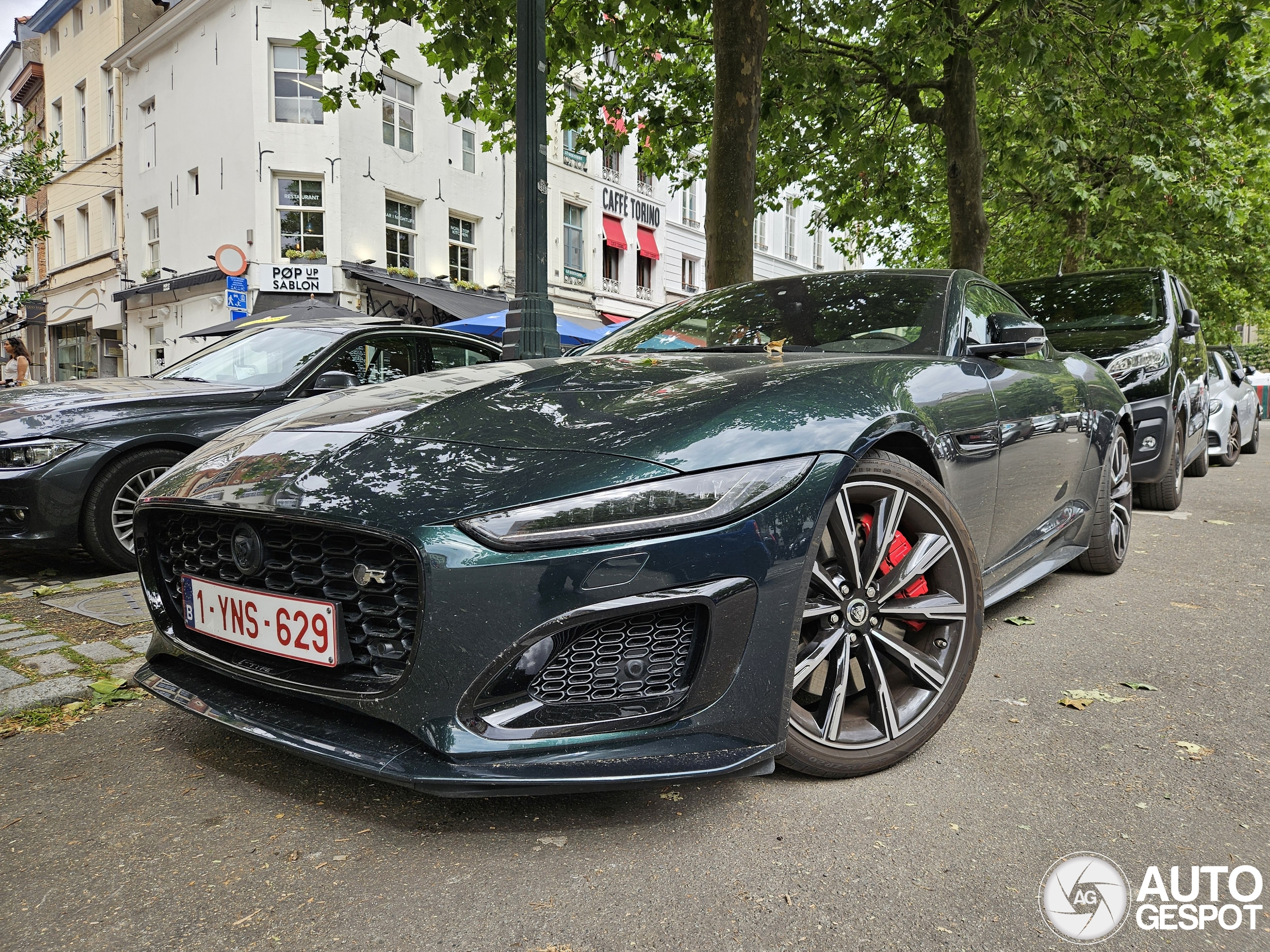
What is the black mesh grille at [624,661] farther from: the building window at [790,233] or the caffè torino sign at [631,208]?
the building window at [790,233]

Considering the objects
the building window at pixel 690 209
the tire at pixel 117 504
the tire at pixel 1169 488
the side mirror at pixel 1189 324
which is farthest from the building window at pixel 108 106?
the tire at pixel 1169 488

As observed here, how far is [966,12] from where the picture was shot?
8.78 m

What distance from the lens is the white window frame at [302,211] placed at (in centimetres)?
1752

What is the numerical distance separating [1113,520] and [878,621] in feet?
9.54

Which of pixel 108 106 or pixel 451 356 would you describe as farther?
pixel 108 106

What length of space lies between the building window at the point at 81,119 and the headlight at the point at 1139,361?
26.3 m

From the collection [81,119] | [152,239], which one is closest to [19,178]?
[152,239]

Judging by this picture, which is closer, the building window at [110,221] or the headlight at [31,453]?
the headlight at [31,453]

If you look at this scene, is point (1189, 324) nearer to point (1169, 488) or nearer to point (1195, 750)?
point (1169, 488)

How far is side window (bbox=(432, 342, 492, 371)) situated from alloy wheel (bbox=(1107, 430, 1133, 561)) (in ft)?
11.9

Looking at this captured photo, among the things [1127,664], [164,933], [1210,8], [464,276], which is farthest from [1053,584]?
[464,276]

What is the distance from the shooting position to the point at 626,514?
1738 mm

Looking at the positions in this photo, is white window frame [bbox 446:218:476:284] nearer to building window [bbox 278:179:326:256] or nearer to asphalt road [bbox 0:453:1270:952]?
building window [bbox 278:179:326:256]

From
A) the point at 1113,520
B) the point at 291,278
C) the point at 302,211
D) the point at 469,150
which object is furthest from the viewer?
the point at 469,150
